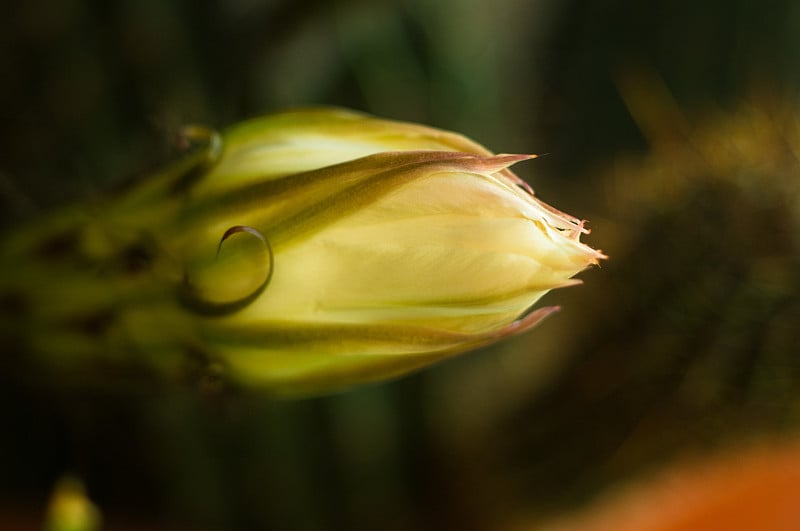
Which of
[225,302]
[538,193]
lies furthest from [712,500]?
[225,302]

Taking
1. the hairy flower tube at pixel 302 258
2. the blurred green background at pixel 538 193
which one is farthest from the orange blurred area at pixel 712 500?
the hairy flower tube at pixel 302 258

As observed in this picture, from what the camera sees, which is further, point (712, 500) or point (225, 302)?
point (712, 500)

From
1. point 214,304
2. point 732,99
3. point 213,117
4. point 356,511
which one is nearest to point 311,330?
point 214,304

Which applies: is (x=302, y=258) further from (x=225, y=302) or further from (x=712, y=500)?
(x=712, y=500)

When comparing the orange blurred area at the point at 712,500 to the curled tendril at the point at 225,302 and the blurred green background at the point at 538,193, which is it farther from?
the curled tendril at the point at 225,302

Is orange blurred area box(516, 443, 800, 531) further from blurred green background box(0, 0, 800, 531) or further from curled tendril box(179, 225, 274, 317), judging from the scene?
curled tendril box(179, 225, 274, 317)
